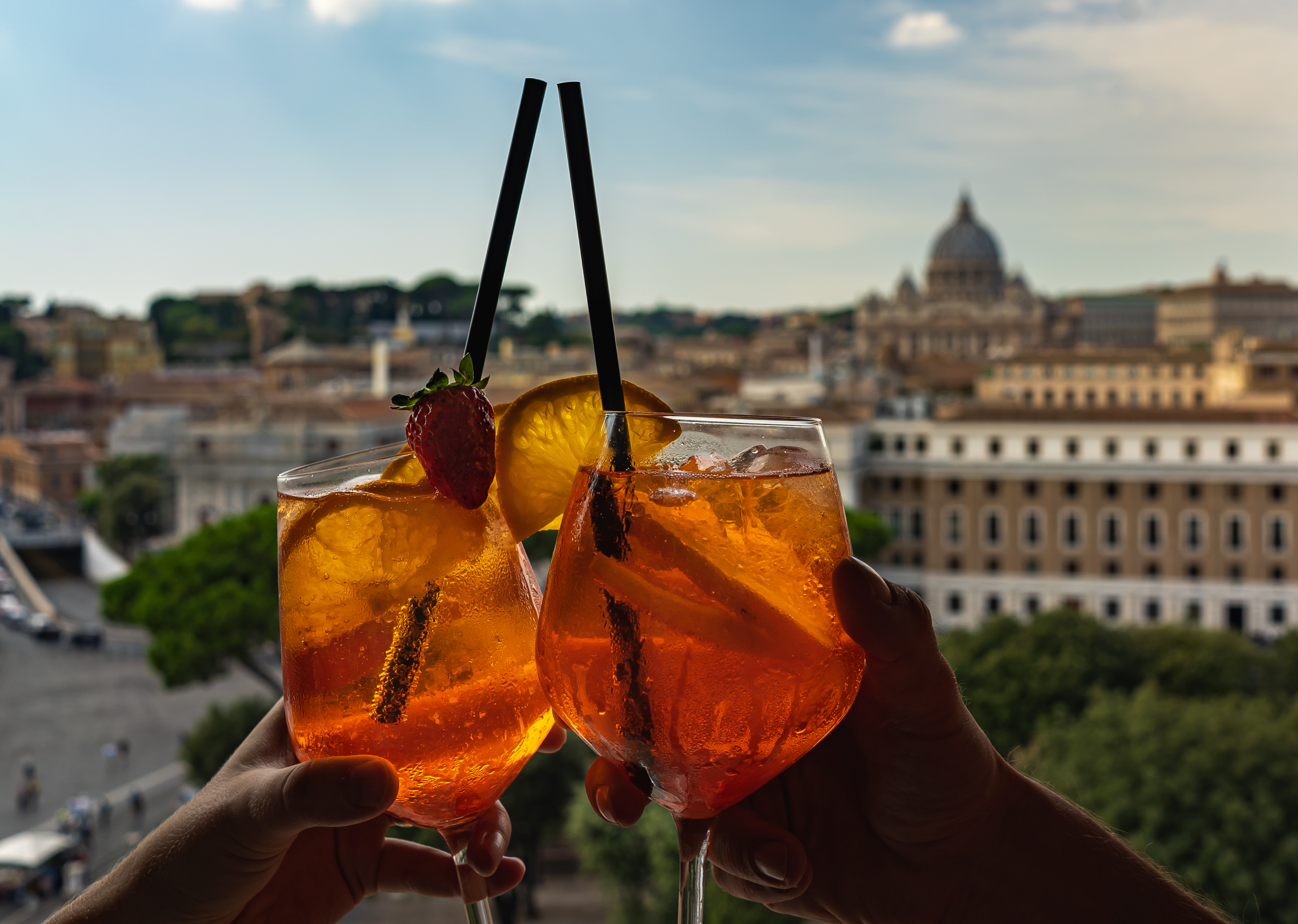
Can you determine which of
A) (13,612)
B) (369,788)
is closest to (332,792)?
(369,788)

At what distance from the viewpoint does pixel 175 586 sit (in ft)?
34.1

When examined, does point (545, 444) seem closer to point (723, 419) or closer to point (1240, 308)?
point (723, 419)

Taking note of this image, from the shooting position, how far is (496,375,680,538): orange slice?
0.64m

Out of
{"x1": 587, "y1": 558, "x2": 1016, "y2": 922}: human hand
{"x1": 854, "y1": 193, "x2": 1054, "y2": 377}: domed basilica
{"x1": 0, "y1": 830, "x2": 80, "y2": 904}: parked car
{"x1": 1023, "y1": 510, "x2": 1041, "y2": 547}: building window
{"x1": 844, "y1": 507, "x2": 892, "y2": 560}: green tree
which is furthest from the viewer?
{"x1": 854, "y1": 193, "x2": 1054, "y2": 377}: domed basilica

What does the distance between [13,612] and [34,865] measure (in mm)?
10624

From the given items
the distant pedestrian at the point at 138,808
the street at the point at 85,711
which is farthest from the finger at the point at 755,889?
the street at the point at 85,711

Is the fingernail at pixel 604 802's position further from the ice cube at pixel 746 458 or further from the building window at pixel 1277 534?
the building window at pixel 1277 534

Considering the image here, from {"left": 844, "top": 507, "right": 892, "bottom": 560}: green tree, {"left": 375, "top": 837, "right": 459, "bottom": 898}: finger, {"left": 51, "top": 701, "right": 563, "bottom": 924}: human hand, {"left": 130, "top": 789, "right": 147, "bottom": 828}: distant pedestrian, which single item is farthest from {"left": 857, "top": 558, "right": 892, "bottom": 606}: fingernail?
{"left": 844, "top": 507, "right": 892, "bottom": 560}: green tree

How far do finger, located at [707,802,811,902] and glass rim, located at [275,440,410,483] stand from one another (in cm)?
27

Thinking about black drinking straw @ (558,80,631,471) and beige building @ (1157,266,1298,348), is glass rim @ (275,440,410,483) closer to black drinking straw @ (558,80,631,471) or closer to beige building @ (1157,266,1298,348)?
black drinking straw @ (558,80,631,471)

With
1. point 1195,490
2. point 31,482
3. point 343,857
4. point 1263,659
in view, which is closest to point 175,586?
point 1263,659

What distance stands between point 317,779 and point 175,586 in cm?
1054

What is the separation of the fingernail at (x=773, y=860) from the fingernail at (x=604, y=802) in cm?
8

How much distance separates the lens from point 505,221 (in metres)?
0.64
